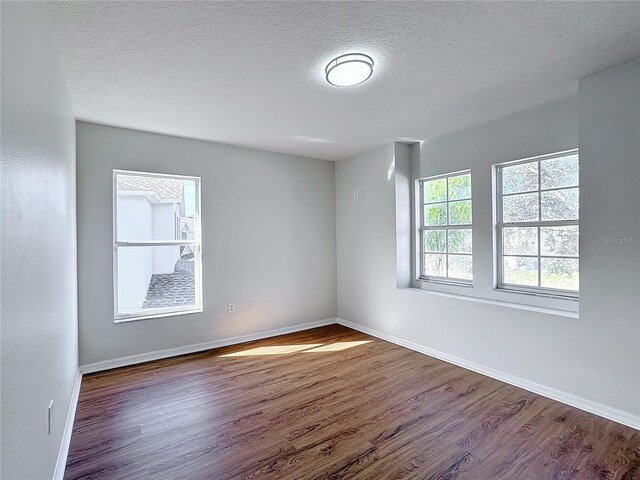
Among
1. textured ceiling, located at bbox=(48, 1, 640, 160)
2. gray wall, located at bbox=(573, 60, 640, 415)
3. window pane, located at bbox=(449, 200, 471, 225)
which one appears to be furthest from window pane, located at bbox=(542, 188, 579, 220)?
textured ceiling, located at bbox=(48, 1, 640, 160)

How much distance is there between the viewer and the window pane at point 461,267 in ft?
11.8

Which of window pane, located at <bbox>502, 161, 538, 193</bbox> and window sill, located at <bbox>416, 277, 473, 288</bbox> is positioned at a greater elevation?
window pane, located at <bbox>502, 161, 538, 193</bbox>

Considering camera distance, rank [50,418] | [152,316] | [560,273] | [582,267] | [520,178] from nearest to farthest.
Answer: [50,418] < [582,267] < [560,273] < [520,178] < [152,316]

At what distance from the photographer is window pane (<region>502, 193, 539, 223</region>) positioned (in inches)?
121

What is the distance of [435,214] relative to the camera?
157 inches

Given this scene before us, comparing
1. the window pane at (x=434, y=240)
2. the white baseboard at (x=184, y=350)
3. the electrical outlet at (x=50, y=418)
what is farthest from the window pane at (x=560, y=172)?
the electrical outlet at (x=50, y=418)

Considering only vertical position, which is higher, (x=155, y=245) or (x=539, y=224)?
(x=539, y=224)

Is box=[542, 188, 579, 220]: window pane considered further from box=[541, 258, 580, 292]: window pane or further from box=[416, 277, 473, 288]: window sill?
box=[416, 277, 473, 288]: window sill

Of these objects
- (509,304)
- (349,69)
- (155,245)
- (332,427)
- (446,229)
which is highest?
(349,69)

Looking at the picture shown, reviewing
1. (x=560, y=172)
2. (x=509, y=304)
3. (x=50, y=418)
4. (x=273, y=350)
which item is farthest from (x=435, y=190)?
(x=50, y=418)

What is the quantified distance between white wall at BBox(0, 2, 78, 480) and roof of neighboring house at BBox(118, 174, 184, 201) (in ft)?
4.72

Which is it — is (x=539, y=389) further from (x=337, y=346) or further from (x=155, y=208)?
(x=155, y=208)

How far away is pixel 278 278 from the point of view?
175 inches

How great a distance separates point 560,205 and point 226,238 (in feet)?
11.5
